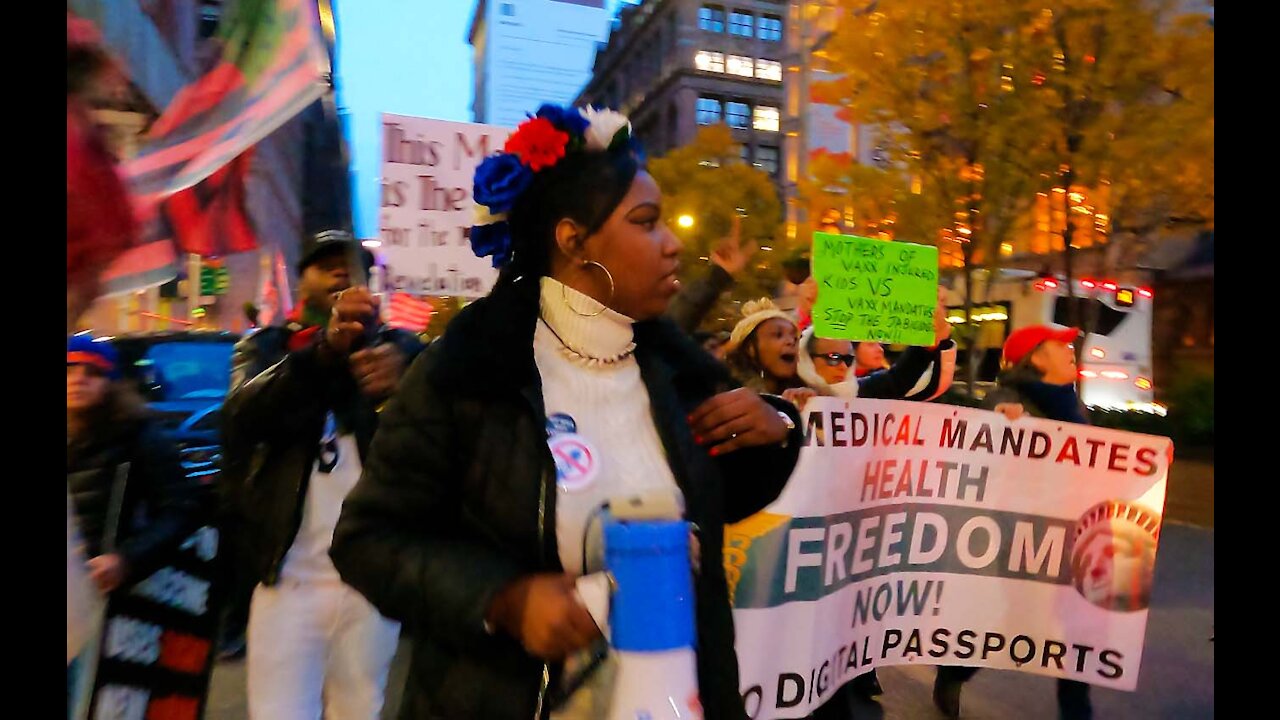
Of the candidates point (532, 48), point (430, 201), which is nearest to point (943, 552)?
point (430, 201)

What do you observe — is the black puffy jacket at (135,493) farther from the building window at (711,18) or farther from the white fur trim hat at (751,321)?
the building window at (711,18)

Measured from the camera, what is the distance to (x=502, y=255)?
1.72 m

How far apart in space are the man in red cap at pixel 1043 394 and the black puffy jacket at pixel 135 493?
3339 mm

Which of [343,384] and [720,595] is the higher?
[343,384]

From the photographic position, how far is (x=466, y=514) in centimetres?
150

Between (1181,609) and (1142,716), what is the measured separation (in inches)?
84.7

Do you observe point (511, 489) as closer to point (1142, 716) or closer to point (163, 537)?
point (163, 537)

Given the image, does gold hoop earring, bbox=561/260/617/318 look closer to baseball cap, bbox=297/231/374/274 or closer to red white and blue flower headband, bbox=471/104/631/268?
red white and blue flower headband, bbox=471/104/631/268

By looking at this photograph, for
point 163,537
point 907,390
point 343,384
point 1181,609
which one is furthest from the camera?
point 1181,609

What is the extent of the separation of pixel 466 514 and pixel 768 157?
58.4 meters

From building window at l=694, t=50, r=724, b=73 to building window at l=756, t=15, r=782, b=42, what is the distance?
131 inches

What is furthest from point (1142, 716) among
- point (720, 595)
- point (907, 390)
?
point (720, 595)

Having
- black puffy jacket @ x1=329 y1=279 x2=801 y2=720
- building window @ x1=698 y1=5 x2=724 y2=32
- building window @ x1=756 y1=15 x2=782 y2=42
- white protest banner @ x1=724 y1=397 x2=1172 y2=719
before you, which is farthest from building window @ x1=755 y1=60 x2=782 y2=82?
black puffy jacket @ x1=329 y1=279 x2=801 y2=720

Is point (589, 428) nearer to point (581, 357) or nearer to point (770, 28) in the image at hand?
point (581, 357)
